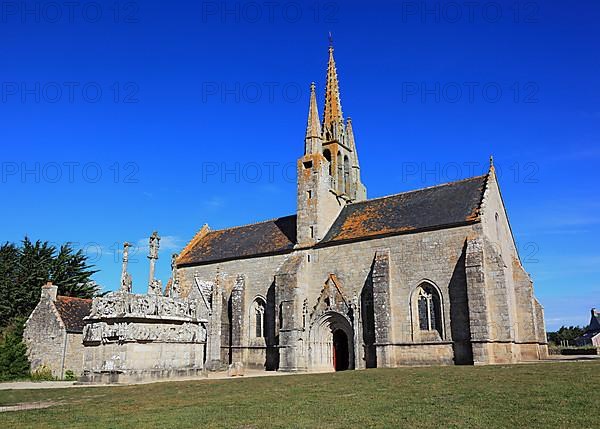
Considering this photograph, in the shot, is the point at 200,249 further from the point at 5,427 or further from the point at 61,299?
the point at 5,427

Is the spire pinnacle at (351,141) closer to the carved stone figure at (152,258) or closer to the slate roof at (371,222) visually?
the slate roof at (371,222)

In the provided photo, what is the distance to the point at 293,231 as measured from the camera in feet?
119

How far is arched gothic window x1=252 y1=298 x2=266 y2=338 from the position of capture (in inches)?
1356

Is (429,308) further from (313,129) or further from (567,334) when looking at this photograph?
(567,334)

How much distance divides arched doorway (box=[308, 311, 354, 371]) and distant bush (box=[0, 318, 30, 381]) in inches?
617

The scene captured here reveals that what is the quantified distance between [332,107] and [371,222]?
38.3ft

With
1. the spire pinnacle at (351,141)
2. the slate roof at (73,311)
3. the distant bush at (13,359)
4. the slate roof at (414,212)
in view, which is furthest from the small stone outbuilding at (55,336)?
the spire pinnacle at (351,141)

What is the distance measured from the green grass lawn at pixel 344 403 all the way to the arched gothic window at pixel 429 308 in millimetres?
9401

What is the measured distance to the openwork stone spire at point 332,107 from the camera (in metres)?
38.7

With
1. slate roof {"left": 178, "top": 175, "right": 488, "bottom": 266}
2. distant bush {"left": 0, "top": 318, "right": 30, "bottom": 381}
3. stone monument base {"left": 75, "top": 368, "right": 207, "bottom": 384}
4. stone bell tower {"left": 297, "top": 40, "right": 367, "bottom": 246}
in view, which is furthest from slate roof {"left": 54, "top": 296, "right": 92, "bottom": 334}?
stone bell tower {"left": 297, "top": 40, "right": 367, "bottom": 246}

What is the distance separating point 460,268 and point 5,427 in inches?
868

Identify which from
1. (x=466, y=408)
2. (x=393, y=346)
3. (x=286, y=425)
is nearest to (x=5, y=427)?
(x=286, y=425)

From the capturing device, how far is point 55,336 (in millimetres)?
28266

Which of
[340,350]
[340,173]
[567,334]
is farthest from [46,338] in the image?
[567,334]
